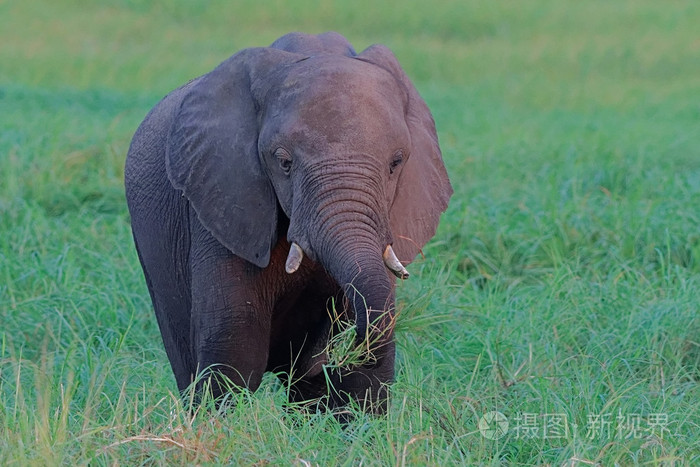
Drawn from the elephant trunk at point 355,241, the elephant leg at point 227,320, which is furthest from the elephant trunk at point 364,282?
the elephant leg at point 227,320

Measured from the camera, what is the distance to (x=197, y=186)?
3.56 metres

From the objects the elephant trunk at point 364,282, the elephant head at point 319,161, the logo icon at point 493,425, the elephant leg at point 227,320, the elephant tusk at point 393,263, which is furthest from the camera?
the elephant leg at point 227,320

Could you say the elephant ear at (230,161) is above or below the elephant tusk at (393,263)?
above

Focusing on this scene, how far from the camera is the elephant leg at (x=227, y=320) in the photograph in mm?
3539

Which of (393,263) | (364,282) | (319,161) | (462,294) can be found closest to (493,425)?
(393,263)

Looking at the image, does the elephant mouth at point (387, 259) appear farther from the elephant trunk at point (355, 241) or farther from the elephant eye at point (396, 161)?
the elephant eye at point (396, 161)

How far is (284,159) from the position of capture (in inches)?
129

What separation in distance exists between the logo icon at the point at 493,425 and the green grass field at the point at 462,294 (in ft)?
0.05

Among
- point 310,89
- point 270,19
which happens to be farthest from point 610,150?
point 270,19

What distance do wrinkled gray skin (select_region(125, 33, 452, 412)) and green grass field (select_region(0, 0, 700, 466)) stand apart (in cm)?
19

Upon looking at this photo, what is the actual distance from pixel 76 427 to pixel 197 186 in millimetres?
808

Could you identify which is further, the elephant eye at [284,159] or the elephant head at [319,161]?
the elephant eye at [284,159]

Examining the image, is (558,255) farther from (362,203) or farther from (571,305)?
(362,203)

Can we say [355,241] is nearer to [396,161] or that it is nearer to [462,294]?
[396,161]
